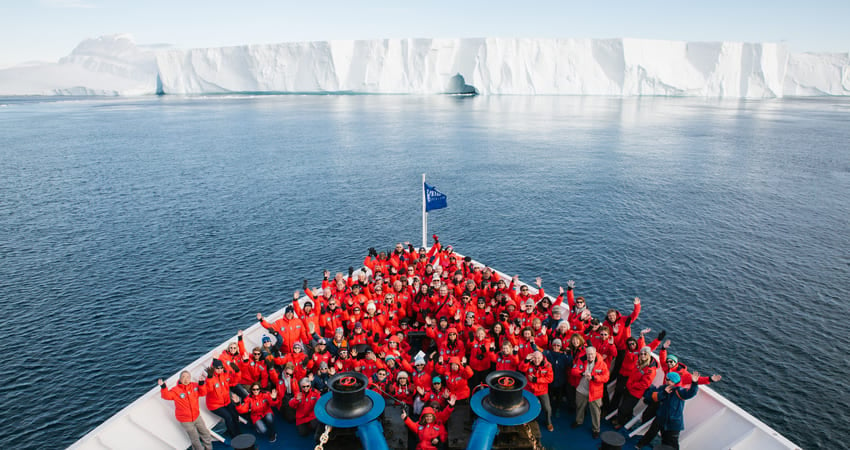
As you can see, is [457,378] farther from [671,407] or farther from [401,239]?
[401,239]

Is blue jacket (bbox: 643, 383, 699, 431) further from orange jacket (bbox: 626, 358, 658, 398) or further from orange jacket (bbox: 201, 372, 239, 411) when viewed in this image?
orange jacket (bbox: 201, 372, 239, 411)

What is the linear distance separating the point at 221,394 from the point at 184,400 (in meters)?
0.70

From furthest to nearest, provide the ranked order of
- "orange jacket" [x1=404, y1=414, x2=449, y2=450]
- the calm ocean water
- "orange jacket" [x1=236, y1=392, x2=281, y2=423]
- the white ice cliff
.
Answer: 1. the white ice cliff
2. the calm ocean water
3. "orange jacket" [x1=236, y1=392, x2=281, y2=423]
4. "orange jacket" [x1=404, y1=414, x2=449, y2=450]

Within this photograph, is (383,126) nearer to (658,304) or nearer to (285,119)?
(285,119)

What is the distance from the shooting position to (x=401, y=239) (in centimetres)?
3478

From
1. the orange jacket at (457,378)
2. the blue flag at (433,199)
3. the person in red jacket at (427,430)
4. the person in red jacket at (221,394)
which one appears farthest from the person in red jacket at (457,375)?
the blue flag at (433,199)

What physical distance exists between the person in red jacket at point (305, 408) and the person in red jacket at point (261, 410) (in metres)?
0.47

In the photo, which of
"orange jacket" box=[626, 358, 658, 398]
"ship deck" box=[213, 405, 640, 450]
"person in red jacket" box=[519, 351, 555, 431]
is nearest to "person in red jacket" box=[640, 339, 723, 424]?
"orange jacket" box=[626, 358, 658, 398]

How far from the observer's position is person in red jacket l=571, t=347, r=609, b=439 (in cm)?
1004

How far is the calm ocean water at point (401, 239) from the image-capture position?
792 inches

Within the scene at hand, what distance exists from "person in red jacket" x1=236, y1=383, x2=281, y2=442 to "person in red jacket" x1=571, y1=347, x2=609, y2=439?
650 centimetres

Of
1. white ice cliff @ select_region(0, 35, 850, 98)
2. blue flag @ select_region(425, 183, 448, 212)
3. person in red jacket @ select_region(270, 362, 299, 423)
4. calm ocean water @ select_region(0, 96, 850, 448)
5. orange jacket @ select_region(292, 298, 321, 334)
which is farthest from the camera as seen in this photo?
white ice cliff @ select_region(0, 35, 850, 98)

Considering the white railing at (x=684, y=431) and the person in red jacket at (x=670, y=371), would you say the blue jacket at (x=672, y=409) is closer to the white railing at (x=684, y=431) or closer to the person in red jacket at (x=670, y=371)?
the person in red jacket at (x=670, y=371)

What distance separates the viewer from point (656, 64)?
141375mm
